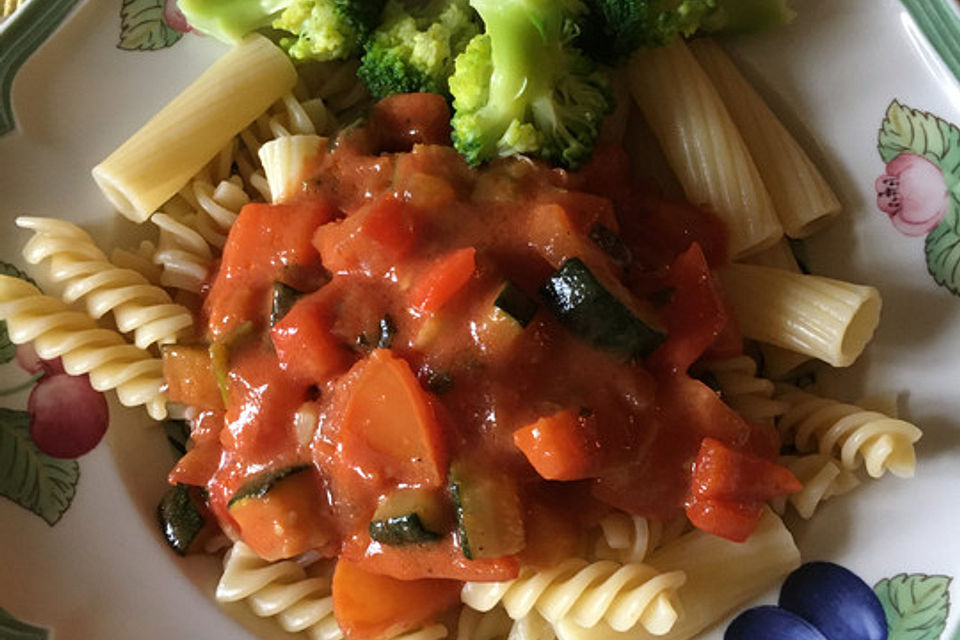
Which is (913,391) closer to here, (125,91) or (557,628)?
(557,628)

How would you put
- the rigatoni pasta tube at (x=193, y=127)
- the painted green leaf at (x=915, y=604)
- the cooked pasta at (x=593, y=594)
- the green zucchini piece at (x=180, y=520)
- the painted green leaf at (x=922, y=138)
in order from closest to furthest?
1. the painted green leaf at (x=915, y=604)
2. the cooked pasta at (x=593, y=594)
3. the painted green leaf at (x=922, y=138)
4. the green zucchini piece at (x=180, y=520)
5. the rigatoni pasta tube at (x=193, y=127)

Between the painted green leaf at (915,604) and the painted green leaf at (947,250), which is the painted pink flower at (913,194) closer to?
the painted green leaf at (947,250)

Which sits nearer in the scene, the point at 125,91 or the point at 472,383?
the point at 472,383

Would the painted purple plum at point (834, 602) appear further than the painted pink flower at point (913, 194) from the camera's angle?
No

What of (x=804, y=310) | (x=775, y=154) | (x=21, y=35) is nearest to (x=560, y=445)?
(x=804, y=310)

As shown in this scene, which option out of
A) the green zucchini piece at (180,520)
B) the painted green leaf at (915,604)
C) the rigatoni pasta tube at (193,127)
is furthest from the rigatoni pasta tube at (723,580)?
the rigatoni pasta tube at (193,127)

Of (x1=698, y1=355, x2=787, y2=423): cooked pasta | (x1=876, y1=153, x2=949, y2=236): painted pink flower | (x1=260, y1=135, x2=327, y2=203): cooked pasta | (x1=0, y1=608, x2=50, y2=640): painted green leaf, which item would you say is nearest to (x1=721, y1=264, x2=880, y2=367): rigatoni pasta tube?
(x1=698, y1=355, x2=787, y2=423): cooked pasta

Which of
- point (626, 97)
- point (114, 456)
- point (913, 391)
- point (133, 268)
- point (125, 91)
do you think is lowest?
point (913, 391)

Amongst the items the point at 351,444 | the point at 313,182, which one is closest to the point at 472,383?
the point at 351,444
